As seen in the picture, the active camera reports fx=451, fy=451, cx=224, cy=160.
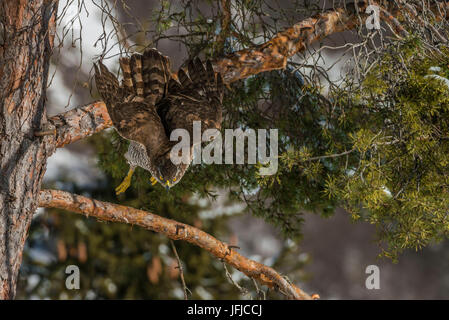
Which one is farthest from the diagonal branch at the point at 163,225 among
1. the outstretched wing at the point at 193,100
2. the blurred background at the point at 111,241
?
the blurred background at the point at 111,241

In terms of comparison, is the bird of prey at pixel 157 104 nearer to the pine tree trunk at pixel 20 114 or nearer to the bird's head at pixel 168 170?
the bird's head at pixel 168 170

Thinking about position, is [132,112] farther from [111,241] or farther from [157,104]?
[111,241]

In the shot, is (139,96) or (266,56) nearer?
(139,96)

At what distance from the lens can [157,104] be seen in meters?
1.73

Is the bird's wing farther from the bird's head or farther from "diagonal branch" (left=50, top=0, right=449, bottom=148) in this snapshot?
"diagonal branch" (left=50, top=0, right=449, bottom=148)

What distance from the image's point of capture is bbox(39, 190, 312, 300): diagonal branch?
165 centimetres

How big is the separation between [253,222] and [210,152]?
195 cm

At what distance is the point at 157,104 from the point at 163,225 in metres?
0.47

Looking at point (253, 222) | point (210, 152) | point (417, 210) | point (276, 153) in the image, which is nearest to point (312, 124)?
point (276, 153)

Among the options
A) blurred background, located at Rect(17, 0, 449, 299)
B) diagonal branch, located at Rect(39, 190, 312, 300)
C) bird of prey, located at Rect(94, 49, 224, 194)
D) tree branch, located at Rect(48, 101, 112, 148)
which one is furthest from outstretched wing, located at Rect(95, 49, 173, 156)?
blurred background, located at Rect(17, 0, 449, 299)

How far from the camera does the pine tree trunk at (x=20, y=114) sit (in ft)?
4.43

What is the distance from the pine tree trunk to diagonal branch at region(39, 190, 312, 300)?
0.21 m

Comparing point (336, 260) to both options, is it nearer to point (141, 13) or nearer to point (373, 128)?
point (373, 128)

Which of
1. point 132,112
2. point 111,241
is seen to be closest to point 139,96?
point 132,112
